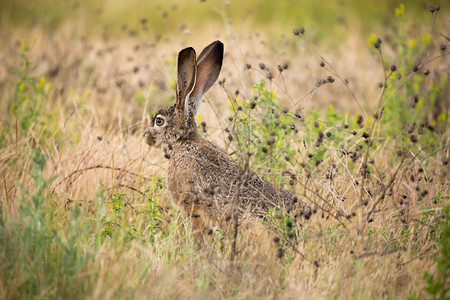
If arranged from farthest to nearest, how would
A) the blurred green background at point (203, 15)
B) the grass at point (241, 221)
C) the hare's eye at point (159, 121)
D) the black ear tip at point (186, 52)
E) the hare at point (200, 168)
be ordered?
the blurred green background at point (203, 15), the hare's eye at point (159, 121), the black ear tip at point (186, 52), the hare at point (200, 168), the grass at point (241, 221)

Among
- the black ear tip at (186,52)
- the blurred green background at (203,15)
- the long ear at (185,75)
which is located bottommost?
the long ear at (185,75)

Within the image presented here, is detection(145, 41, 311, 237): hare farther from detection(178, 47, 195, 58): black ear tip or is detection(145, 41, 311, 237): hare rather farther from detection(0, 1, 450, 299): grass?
detection(0, 1, 450, 299): grass

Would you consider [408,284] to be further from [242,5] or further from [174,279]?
[242,5]

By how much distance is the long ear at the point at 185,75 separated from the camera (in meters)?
4.69

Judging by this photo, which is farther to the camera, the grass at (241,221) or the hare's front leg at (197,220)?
the hare's front leg at (197,220)

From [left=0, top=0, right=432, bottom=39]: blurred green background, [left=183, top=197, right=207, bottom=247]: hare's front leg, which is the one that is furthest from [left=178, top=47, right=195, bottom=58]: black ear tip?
[left=0, top=0, right=432, bottom=39]: blurred green background

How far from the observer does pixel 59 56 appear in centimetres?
922

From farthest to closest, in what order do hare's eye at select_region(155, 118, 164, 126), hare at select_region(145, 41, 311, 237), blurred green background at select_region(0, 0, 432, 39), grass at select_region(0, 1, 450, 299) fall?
1. blurred green background at select_region(0, 0, 432, 39)
2. hare's eye at select_region(155, 118, 164, 126)
3. hare at select_region(145, 41, 311, 237)
4. grass at select_region(0, 1, 450, 299)

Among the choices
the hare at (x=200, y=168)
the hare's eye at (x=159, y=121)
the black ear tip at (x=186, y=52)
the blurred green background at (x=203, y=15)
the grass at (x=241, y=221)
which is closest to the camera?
the grass at (x=241, y=221)

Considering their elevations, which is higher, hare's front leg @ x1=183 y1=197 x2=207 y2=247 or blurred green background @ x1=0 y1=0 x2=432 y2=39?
blurred green background @ x1=0 y1=0 x2=432 y2=39

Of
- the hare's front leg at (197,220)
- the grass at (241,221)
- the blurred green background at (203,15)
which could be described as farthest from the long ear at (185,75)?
the blurred green background at (203,15)

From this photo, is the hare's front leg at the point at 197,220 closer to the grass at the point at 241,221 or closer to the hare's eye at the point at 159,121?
the grass at the point at 241,221

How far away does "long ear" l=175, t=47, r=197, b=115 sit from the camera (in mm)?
4691

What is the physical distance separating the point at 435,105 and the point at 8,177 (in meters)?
6.13
